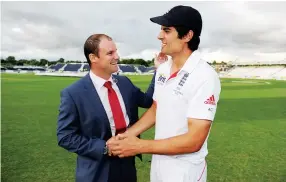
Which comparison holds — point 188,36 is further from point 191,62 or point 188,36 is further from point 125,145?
point 125,145

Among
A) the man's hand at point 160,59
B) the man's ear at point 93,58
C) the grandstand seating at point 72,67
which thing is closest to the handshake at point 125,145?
the man's ear at point 93,58

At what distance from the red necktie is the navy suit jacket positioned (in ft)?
0.35

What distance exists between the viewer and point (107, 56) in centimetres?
294

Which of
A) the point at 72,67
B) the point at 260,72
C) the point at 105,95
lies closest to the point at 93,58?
the point at 105,95

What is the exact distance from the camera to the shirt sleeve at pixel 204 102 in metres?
2.30

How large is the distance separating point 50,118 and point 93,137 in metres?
9.25

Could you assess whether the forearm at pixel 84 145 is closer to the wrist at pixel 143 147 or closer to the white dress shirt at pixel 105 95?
the white dress shirt at pixel 105 95

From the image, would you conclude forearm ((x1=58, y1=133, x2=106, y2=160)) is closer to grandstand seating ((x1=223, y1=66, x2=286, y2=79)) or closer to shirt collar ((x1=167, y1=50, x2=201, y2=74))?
shirt collar ((x1=167, y1=50, x2=201, y2=74))

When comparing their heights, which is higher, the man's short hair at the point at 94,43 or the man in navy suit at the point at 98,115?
the man's short hair at the point at 94,43

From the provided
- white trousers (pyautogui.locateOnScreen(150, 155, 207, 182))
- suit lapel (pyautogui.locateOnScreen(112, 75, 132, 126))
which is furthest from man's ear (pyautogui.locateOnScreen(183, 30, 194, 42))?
white trousers (pyautogui.locateOnScreen(150, 155, 207, 182))

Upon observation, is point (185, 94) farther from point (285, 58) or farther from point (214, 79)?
point (285, 58)

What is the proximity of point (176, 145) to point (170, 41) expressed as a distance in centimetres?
87

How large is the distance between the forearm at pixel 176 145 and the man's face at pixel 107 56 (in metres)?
0.95

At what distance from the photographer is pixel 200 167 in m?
2.63
